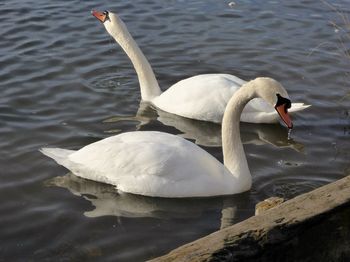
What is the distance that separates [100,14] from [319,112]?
3481mm

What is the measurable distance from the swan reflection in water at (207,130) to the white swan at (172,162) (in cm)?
128

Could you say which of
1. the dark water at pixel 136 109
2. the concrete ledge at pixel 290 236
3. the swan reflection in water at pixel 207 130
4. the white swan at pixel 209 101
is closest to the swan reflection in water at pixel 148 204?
the dark water at pixel 136 109

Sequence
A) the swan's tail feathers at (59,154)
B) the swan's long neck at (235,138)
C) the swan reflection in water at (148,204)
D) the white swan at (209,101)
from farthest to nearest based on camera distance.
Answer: the white swan at (209,101)
the swan's tail feathers at (59,154)
the swan's long neck at (235,138)
the swan reflection in water at (148,204)

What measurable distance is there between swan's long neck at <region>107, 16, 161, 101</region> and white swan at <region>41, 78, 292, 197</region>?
98.2 inches

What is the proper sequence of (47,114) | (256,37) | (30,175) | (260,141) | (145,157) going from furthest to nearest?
(256,37), (47,114), (260,141), (30,175), (145,157)

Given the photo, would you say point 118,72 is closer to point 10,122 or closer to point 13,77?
point 13,77

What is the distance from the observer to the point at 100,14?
9.68 meters

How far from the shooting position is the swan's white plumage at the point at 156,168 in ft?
20.7

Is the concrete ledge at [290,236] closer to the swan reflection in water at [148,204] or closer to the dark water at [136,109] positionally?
the dark water at [136,109]

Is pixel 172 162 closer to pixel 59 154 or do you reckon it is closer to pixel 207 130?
pixel 59 154

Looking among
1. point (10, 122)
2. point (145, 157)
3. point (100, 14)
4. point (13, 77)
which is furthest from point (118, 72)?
point (145, 157)

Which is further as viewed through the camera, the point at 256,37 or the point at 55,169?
the point at 256,37

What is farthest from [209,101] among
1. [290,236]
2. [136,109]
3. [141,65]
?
[290,236]

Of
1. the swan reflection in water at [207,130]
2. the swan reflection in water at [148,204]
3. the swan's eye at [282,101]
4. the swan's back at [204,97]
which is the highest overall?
the swan's eye at [282,101]
